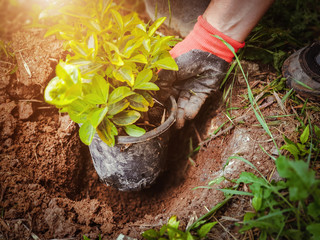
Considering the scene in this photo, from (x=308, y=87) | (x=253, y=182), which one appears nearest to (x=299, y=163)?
(x=253, y=182)

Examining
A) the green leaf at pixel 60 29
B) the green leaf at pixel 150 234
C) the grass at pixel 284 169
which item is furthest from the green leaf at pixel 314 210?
the green leaf at pixel 60 29

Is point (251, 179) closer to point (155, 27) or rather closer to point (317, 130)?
point (317, 130)

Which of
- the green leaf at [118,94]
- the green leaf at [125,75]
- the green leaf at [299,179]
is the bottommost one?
the green leaf at [118,94]

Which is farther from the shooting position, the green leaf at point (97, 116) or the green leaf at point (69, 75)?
the green leaf at point (97, 116)

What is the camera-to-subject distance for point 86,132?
3.45ft

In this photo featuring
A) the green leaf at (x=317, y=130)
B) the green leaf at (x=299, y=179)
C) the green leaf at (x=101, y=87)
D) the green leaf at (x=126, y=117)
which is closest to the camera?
the green leaf at (x=299, y=179)

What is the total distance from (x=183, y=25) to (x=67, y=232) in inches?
77.8

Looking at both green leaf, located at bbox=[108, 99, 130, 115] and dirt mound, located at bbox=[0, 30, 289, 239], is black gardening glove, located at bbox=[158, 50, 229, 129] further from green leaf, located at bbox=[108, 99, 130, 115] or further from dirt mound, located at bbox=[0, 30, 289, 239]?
green leaf, located at bbox=[108, 99, 130, 115]

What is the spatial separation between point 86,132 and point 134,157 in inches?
14.7

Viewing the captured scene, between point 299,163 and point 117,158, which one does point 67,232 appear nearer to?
point 117,158

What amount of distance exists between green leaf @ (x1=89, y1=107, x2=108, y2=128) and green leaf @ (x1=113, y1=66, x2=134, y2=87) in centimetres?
15

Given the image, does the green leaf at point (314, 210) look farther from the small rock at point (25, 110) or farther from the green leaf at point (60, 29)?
the small rock at point (25, 110)

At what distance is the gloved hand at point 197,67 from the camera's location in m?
1.49

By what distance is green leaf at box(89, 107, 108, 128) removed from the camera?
3.11 feet
